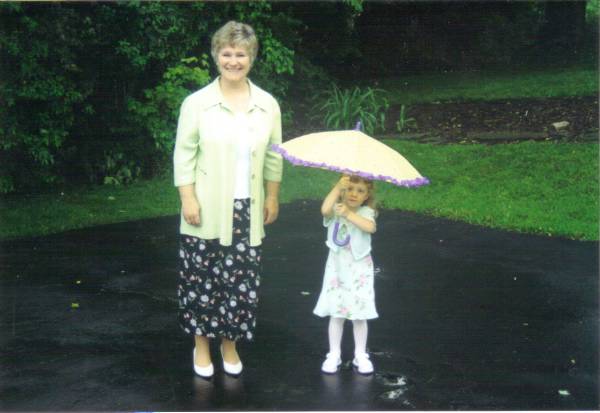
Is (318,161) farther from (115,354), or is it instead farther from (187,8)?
(187,8)

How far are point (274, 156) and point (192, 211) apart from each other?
1.69 feet

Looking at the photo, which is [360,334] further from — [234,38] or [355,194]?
[234,38]

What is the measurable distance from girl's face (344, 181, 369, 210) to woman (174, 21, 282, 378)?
373 millimetres

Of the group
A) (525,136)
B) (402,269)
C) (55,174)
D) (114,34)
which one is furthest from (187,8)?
(402,269)

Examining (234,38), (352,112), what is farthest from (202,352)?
(352,112)

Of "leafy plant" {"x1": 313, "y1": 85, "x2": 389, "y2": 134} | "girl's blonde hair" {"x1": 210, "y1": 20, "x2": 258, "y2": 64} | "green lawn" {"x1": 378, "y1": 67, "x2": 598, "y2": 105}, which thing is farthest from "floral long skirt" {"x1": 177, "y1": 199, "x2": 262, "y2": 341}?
"green lawn" {"x1": 378, "y1": 67, "x2": 598, "y2": 105}

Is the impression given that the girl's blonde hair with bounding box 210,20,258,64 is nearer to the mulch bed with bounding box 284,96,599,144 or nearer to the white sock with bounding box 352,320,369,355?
the white sock with bounding box 352,320,369,355

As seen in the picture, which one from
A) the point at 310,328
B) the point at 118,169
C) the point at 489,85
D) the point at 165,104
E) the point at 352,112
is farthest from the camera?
the point at 489,85

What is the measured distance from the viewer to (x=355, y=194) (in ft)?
14.8

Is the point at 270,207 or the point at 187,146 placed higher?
the point at 187,146

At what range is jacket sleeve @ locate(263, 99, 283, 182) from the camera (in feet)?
14.8

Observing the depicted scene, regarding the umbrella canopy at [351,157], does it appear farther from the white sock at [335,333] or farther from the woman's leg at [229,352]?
the woman's leg at [229,352]

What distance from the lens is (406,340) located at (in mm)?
5242

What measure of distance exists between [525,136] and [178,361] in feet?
24.6
